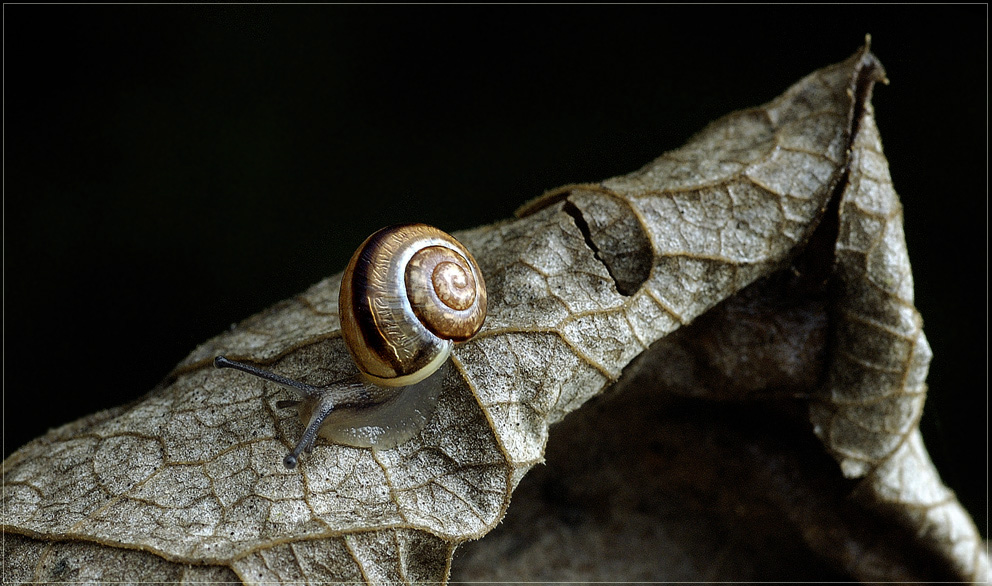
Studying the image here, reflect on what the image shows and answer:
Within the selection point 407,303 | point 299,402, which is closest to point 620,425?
point 407,303

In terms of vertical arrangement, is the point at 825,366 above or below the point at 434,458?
below

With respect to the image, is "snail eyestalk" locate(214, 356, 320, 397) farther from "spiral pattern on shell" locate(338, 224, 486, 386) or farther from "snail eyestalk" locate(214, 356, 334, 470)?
"spiral pattern on shell" locate(338, 224, 486, 386)

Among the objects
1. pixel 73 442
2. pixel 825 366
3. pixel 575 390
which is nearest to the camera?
pixel 575 390

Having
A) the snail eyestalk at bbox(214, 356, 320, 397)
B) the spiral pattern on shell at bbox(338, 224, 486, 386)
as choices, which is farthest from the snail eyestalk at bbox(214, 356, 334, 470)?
the spiral pattern on shell at bbox(338, 224, 486, 386)

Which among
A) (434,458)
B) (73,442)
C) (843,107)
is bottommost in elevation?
(434,458)

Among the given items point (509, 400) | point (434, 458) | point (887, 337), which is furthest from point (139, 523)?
Result: point (887, 337)

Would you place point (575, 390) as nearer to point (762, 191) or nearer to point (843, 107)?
point (762, 191)

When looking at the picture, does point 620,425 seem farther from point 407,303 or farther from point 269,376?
point 269,376
